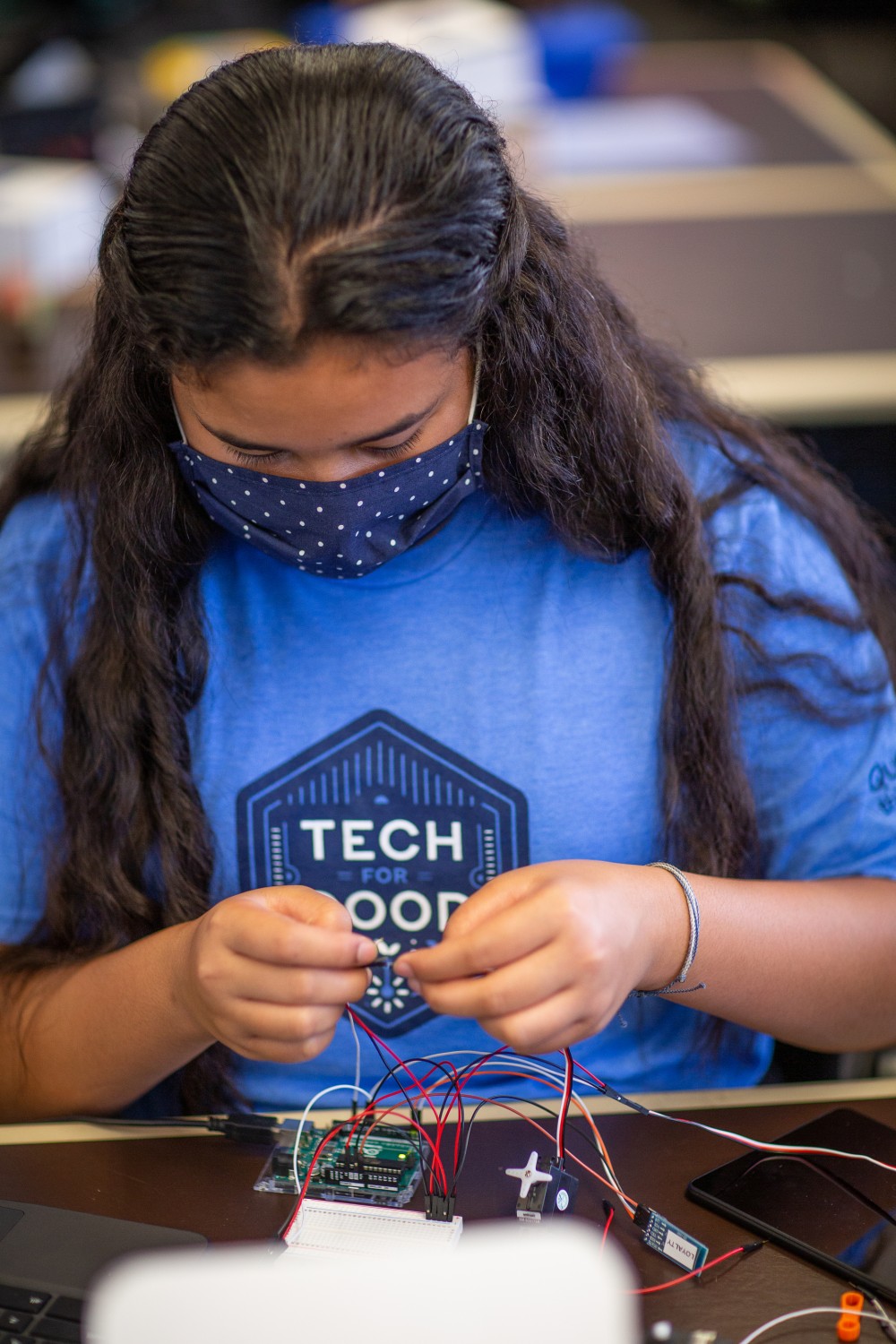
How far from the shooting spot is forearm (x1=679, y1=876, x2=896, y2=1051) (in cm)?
96

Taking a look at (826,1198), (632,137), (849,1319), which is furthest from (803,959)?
(632,137)

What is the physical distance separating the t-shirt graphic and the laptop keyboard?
0.38m

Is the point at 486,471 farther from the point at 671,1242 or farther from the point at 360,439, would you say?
the point at 671,1242

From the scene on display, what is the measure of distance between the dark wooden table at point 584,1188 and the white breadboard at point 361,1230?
27mm

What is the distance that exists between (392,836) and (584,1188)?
1.09 feet

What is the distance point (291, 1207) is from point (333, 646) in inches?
17.9

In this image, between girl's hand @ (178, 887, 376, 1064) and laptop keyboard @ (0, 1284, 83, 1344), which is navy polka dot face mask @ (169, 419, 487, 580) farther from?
laptop keyboard @ (0, 1284, 83, 1344)

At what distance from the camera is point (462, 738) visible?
3.65 feet

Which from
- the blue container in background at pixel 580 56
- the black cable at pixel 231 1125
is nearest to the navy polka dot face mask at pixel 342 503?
the black cable at pixel 231 1125

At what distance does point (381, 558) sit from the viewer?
107 cm

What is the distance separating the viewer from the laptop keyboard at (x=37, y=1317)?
29.4 inches

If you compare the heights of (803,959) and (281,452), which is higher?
(281,452)

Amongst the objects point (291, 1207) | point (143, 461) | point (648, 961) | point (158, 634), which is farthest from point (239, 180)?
point (291, 1207)

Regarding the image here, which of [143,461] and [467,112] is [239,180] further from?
[143,461]
